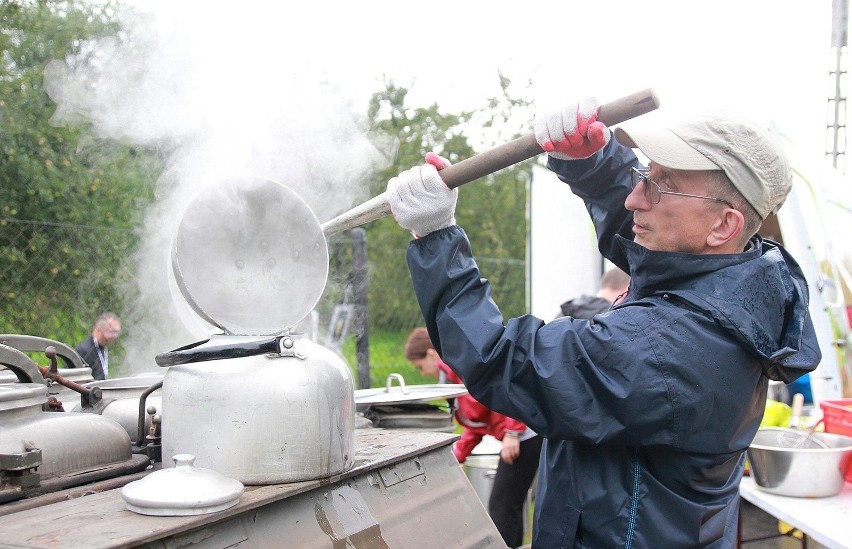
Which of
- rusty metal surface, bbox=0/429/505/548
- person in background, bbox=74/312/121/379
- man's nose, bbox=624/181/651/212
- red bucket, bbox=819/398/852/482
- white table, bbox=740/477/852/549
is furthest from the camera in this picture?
person in background, bbox=74/312/121/379

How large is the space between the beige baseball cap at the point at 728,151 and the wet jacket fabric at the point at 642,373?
17 centimetres

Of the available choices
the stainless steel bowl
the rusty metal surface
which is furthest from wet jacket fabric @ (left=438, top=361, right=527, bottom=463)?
the rusty metal surface

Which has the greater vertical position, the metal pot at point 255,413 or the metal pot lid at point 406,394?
the metal pot at point 255,413

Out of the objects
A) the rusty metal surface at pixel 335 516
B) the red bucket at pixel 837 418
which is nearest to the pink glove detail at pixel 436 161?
the rusty metal surface at pixel 335 516

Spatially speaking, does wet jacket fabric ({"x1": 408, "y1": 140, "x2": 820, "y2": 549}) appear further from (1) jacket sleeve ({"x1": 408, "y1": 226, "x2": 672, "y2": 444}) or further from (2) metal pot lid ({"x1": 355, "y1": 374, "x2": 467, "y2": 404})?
(2) metal pot lid ({"x1": 355, "y1": 374, "x2": 467, "y2": 404})

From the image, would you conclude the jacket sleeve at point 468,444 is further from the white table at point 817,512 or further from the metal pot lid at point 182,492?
the metal pot lid at point 182,492

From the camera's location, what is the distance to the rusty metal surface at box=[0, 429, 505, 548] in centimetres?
133

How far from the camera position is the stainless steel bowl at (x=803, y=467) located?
2959mm

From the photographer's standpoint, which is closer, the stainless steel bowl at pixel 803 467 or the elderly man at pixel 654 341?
the elderly man at pixel 654 341

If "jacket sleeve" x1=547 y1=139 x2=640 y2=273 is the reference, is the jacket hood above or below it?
below

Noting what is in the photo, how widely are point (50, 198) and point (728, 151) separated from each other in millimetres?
4513

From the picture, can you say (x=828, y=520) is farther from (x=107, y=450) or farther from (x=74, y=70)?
(x=74, y=70)

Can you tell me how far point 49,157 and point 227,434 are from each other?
3927 millimetres

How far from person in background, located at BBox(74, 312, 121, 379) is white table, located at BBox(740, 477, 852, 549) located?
12.6 ft
